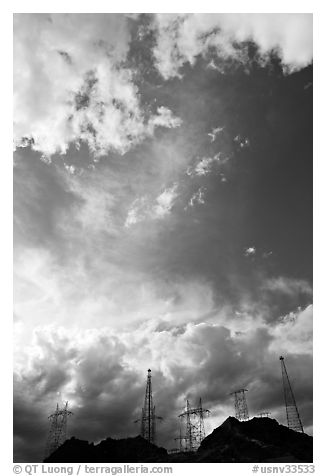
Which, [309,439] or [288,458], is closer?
[288,458]

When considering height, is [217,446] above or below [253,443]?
below

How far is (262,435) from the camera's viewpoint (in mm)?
116750

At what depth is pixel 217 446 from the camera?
110m

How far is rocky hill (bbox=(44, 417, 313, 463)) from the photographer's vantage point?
338ft

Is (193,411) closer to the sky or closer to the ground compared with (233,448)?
closer to the sky

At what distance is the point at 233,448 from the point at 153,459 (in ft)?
85.9

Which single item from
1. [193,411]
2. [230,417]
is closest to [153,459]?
[193,411]

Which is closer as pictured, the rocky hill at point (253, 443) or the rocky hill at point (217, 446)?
the rocky hill at point (253, 443)

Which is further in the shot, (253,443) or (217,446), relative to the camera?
(217,446)

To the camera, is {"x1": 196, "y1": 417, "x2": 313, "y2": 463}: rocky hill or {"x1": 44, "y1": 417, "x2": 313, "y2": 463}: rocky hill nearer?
{"x1": 196, "y1": 417, "x2": 313, "y2": 463}: rocky hill

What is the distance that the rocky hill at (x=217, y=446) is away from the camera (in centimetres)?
10306
